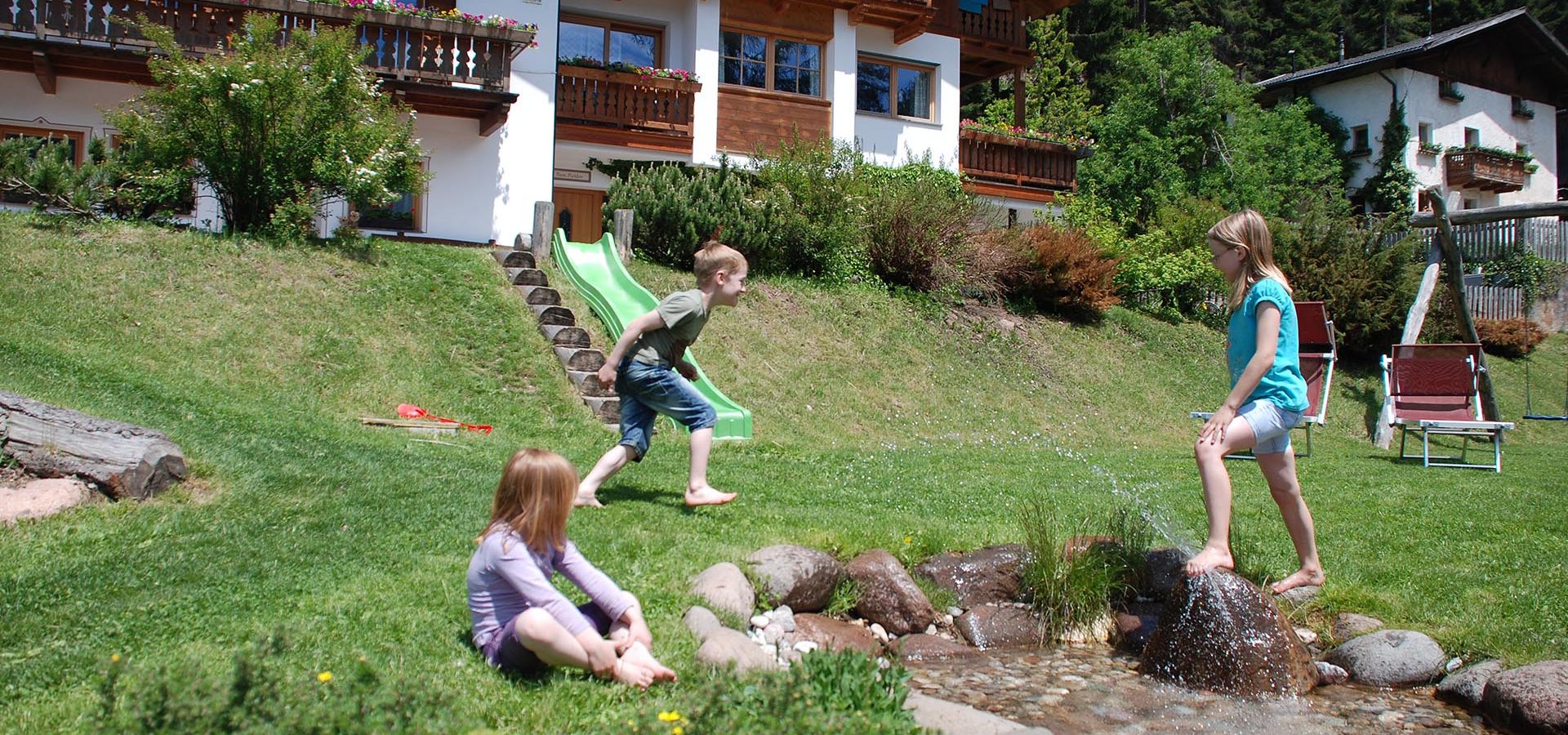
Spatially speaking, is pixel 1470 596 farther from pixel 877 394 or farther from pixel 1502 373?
pixel 1502 373

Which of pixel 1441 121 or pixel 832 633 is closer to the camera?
pixel 832 633

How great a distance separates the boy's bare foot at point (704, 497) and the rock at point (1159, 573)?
2.42 m

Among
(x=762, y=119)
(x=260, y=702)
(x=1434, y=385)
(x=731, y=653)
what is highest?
(x=762, y=119)

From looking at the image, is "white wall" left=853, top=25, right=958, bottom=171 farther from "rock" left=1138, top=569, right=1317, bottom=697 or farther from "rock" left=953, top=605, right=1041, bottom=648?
"rock" left=1138, top=569, right=1317, bottom=697

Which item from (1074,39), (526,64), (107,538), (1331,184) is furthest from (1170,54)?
(107,538)

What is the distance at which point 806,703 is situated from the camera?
3.50 m

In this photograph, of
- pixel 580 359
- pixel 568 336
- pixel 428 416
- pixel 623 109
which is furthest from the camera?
pixel 623 109

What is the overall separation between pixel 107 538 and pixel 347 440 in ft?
10.9

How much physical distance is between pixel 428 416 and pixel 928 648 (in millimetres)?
6228

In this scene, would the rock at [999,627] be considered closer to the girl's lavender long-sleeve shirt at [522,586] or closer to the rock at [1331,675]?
the rock at [1331,675]

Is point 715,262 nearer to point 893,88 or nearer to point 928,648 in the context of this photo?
point 928,648

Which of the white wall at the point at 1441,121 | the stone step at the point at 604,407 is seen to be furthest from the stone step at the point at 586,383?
the white wall at the point at 1441,121

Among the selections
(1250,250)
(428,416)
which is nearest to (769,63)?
(428,416)

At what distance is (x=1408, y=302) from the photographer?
819 inches
